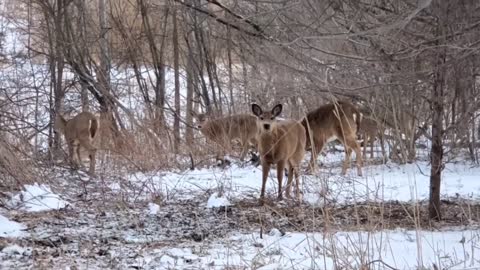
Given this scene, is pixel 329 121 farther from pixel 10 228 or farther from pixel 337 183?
pixel 10 228

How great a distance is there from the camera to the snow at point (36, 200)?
7.38m

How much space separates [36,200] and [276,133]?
3.00 metres

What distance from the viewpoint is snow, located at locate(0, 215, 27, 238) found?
6123 mm

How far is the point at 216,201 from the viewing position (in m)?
8.05

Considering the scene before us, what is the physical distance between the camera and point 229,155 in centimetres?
1357

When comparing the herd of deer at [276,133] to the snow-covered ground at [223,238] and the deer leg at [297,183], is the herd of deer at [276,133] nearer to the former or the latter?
the deer leg at [297,183]

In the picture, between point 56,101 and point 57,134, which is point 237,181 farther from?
→ point 56,101

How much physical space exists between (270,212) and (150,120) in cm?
607

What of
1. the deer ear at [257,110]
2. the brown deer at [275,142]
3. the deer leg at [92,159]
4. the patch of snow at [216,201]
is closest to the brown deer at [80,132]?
the deer leg at [92,159]

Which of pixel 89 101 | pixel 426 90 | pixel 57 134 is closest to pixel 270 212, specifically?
pixel 426 90

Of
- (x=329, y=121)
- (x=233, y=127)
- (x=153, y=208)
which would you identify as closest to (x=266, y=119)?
(x=153, y=208)

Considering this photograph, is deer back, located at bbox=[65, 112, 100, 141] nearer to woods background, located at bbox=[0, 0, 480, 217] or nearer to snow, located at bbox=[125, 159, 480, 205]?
woods background, located at bbox=[0, 0, 480, 217]

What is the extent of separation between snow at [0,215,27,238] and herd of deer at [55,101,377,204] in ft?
8.79

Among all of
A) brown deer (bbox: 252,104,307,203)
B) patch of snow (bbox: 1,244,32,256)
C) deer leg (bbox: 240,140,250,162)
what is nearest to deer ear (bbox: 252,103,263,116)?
brown deer (bbox: 252,104,307,203)
